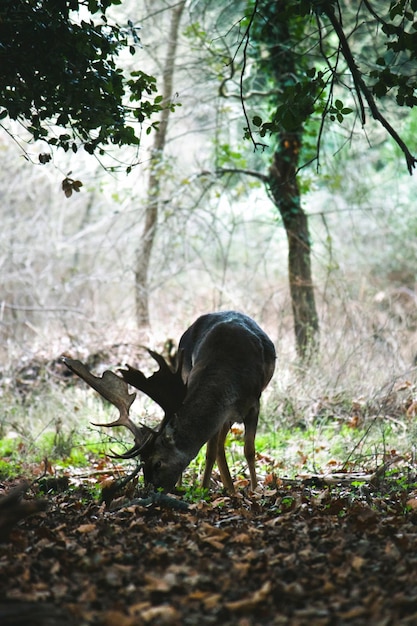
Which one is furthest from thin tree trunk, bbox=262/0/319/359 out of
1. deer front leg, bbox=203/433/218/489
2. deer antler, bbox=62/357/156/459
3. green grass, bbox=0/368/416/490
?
deer antler, bbox=62/357/156/459

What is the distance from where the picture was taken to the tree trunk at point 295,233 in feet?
41.3

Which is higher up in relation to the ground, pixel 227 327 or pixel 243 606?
pixel 227 327

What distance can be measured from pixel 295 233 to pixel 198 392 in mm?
7020

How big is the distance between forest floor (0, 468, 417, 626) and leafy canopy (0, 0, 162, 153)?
2.95m

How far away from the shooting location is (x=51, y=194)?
70.7 ft

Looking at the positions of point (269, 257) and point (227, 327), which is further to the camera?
point (269, 257)

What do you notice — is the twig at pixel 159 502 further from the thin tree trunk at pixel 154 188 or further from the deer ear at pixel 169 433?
the thin tree trunk at pixel 154 188

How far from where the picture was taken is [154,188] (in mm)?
13688

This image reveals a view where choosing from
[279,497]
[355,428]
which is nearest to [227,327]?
[279,497]

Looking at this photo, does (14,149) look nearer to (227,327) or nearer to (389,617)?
(227,327)

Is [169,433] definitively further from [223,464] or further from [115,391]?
[223,464]

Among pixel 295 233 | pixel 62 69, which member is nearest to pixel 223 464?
pixel 62 69

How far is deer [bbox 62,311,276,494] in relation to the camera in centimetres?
580

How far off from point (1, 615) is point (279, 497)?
3.47m
